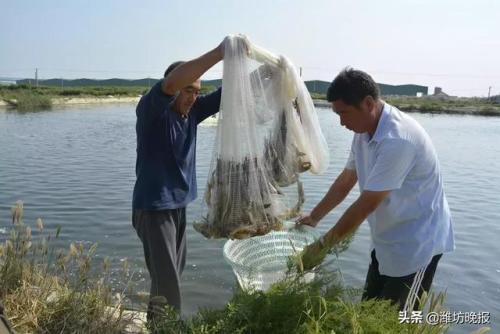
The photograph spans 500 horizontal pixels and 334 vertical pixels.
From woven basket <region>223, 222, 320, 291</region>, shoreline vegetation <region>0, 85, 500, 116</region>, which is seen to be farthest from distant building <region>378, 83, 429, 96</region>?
woven basket <region>223, 222, 320, 291</region>

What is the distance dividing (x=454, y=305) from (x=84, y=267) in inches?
161

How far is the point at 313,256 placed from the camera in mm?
Result: 2277

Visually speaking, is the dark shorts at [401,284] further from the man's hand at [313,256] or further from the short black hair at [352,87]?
the short black hair at [352,87]

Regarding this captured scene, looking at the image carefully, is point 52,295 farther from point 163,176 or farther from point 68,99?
point 68,99

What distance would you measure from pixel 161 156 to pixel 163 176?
0.42 feet

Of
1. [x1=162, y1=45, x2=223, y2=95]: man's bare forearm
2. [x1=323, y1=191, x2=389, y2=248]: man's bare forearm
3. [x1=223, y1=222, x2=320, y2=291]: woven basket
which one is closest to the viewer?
[x1=323, y1=191, x2=389, y2=248]: man's bare forearm

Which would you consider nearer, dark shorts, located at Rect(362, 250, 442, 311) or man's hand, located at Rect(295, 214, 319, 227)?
dark shorts, located at Rect(362, 250, 442, 311)

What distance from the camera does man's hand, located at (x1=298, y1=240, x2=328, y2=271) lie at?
2.27 m

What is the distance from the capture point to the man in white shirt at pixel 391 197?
2.43m

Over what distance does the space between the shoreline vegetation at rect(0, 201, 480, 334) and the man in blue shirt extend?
12.6 inches

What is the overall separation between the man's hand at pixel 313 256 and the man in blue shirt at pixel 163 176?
41.6 inches

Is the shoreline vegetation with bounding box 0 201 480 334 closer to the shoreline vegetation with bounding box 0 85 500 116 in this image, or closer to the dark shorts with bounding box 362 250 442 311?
the dark shorts with bounding box 362 250 442 311

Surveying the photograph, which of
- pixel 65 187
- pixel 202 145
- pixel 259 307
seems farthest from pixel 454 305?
pixel 202 145

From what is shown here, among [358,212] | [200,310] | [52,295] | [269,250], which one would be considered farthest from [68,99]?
[358,212]
